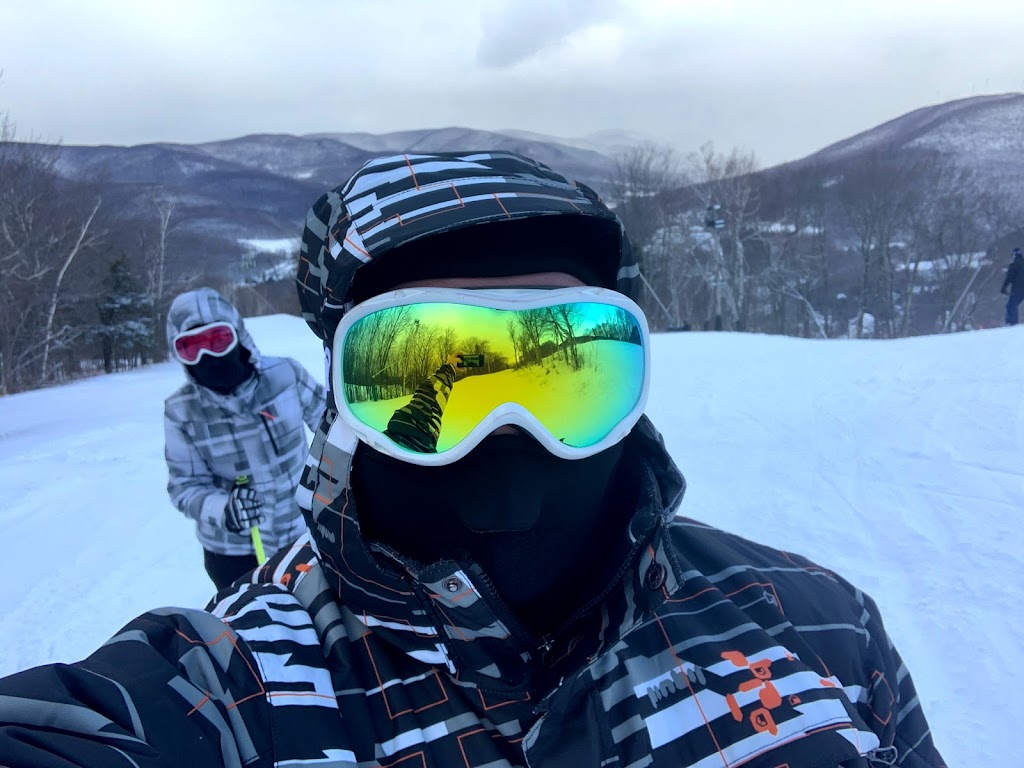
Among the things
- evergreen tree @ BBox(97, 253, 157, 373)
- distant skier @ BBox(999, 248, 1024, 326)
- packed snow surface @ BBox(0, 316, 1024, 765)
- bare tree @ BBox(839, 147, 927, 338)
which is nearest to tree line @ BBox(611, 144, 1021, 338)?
bare tree @ BBox(839, 147, 927, 338)

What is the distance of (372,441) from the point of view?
1.13 m

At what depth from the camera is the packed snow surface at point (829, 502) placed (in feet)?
12.0

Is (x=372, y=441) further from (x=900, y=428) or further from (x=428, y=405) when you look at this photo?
(x=900, y=428)

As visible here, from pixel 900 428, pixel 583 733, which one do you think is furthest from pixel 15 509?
pixel 900 428

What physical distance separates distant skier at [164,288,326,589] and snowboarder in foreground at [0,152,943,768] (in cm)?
195

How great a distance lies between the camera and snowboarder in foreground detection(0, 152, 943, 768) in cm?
94

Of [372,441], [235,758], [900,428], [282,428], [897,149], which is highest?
[897,149]

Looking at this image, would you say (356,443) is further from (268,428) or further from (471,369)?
(268,428)

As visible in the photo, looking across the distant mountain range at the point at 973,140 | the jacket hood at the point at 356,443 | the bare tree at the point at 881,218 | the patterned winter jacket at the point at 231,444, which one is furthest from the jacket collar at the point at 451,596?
the distant mountain range at the point at 973,140

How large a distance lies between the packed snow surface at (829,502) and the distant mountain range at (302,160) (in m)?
24.3

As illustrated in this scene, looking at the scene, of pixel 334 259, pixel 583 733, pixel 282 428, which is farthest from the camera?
pixel 282 428

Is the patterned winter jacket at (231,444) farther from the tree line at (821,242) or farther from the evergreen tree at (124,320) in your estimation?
the tree line at (821,242)

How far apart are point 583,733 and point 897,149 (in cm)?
6121

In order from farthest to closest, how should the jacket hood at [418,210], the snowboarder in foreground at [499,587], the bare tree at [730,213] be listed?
1. the bare tree at [730,213]
2. the jacket hood at [418,210]
3. the snowboarder in foreground at [499,587]
